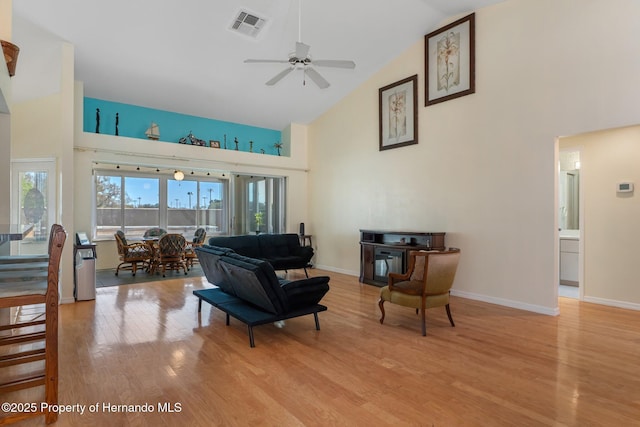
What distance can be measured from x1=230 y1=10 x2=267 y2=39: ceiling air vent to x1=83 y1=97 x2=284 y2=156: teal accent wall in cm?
294

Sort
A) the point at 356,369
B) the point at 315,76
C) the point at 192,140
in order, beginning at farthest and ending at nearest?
the point at 192,140
the point at 315,76
the point at 356,369

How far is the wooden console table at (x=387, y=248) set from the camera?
228 inches

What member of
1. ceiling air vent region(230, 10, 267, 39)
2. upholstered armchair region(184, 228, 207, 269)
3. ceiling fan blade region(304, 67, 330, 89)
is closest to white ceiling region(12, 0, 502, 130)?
ceiling air vent region(230, 10, 267, 39)

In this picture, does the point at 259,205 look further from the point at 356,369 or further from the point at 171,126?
the point at 356,369

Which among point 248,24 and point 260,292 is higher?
point 248,24

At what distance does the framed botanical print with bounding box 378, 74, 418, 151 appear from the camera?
20.9ft

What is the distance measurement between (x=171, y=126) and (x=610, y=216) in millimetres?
8211

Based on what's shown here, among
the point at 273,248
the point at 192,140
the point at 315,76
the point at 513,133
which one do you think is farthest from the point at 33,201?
the point at 513,133

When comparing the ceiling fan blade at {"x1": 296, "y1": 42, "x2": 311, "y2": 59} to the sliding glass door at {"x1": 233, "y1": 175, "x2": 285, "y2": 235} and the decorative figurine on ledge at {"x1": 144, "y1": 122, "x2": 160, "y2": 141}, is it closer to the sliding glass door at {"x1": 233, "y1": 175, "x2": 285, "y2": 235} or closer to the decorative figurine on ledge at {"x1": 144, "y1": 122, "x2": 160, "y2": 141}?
the decorative figurine on ledge at {"x1": 144, "y1": 122, "x2": 160, "y2": 141}

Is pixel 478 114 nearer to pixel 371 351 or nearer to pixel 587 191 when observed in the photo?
pixel 587 191

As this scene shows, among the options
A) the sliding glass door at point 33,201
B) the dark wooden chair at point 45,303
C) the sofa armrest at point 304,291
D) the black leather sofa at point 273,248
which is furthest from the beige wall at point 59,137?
the sofa armrest at point 304,291

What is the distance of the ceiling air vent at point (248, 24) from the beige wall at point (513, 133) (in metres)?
2.66

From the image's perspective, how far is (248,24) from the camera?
18.1 ft

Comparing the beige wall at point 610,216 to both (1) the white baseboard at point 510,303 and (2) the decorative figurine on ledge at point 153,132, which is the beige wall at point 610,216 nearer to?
(1) the white baseboard at point 510,303
